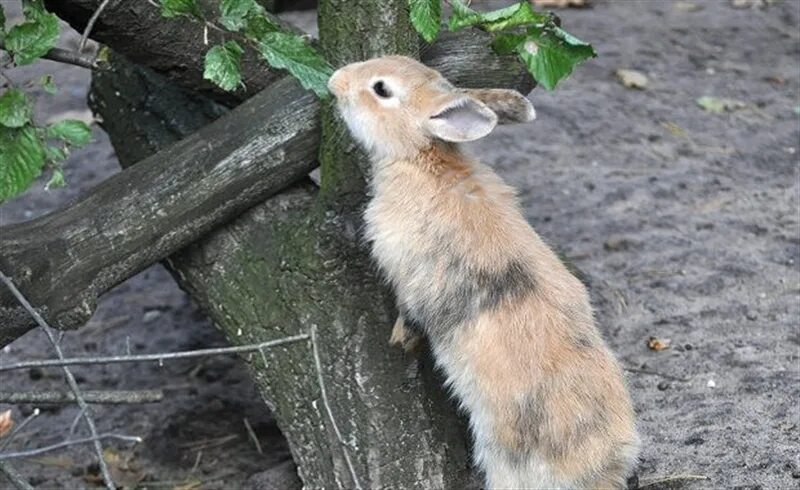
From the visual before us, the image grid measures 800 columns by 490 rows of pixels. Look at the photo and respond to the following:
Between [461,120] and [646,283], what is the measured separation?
7.41ft

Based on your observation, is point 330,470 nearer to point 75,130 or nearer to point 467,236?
point 467,236

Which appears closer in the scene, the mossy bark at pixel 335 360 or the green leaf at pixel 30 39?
the green leaf at pixel 30 39

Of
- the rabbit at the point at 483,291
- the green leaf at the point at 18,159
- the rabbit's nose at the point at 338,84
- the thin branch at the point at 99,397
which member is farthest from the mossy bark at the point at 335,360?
the green leaf at the point at 18,159

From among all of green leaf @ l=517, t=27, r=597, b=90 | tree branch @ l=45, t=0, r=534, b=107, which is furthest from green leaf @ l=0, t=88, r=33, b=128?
green leaf @ l=517, t=27, r=597, b=90

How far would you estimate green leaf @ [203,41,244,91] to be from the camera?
138 inches

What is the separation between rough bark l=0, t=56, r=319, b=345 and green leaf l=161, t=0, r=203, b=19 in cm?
92

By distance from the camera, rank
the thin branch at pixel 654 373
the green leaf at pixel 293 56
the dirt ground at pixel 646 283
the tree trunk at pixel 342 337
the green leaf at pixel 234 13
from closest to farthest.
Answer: the green leaf at pixel 234 13 < the green leaf at pixel 293 56 < the tree trunk at pixel 342 337 < the dirt ground at pixel 646 283 < the thin branch at pixel 654 373

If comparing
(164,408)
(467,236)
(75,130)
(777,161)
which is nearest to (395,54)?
A: (467,236)

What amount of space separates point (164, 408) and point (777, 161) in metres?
3.68

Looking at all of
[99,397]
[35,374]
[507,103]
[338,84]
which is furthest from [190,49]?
[35,374]

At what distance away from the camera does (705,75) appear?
8.30 metres

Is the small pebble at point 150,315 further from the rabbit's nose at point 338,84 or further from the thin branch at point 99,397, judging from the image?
the rabbit's nose at point 338,84

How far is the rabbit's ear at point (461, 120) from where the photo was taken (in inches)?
149

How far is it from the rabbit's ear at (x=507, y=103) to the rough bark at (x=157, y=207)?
70cm
